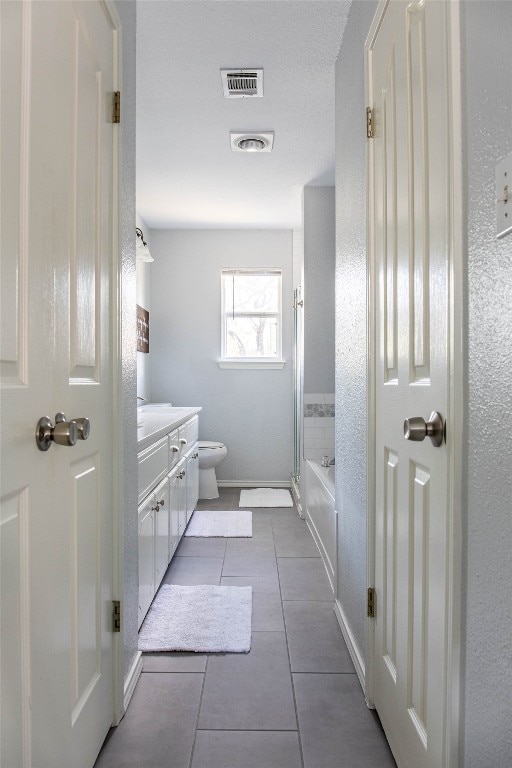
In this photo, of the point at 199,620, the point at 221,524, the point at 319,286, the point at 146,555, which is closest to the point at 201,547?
the point at 221,524

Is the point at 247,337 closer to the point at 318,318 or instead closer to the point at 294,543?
the point at 318,318

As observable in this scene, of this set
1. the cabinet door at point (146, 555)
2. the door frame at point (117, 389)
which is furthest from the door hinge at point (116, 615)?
the cabinet door at point (146, 555)

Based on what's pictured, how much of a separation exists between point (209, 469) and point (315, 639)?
2.72 metres

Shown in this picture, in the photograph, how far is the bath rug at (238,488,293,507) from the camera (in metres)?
4.74

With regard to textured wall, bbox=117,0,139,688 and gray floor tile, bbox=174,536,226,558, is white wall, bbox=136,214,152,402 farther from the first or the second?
textured wall, bbox=117,0,139,688

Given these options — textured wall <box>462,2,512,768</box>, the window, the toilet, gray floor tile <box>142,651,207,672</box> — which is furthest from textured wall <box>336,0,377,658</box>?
the window

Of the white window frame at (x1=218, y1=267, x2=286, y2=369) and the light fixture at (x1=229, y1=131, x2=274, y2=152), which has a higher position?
the light fixture at (x1=229, y1=131, x2=274, y2=152)

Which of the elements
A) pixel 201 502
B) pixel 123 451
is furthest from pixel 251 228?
pixel 123 451

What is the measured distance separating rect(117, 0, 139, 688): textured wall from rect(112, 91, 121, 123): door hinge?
5 centimetres

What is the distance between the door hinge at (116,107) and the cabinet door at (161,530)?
1.60 m

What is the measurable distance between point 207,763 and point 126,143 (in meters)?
1.89

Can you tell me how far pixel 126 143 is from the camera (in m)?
1.86

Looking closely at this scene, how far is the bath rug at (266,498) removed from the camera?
4738 millimetres

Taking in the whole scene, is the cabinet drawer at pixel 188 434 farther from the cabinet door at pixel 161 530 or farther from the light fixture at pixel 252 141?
the light fixture at pixel 252 141
